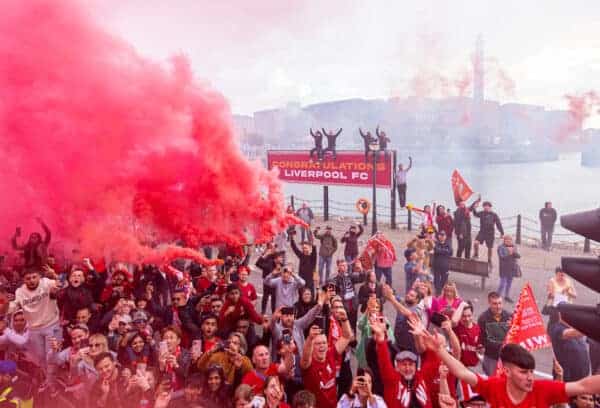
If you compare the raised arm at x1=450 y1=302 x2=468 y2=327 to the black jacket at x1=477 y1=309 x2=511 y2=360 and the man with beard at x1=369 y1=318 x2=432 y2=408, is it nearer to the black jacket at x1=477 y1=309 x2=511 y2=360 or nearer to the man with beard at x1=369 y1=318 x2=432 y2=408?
the black jacket at x1=477 y1=309 x2=511 y2=360

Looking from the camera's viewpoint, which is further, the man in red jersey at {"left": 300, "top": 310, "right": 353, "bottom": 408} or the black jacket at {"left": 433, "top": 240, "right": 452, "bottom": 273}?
the black jacket at {"left": 433, "top": 240, "right": 452, "bottom": 273}

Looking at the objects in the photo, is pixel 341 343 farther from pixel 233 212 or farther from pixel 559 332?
pixel 233 212

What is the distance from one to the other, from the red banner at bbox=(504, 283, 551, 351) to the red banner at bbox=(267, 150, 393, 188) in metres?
12.6

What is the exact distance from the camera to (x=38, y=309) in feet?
19.0

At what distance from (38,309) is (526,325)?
5.62 m

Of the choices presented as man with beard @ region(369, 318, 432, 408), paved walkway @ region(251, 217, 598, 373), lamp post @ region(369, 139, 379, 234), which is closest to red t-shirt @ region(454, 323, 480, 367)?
man with beard @ region(369, 318, 432, 408)

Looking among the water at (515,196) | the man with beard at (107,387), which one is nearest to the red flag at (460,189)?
the man with beard at (107,387)

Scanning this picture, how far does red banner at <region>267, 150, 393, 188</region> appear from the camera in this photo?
681 inches

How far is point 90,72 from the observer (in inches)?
368

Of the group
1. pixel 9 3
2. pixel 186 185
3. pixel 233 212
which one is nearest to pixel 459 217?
pixel 233 212

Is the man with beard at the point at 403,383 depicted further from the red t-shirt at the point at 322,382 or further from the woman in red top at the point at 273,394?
the woman in red top at the point at 273,394

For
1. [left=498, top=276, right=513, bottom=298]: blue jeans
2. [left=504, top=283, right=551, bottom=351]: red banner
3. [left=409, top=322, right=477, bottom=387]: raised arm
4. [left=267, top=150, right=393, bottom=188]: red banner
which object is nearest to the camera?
[left=409, top=322, right=477, bottom=387]: raised arm

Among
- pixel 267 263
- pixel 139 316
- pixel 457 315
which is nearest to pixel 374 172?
pixel 267 263

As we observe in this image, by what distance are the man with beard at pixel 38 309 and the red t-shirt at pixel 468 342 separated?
4826 mm
